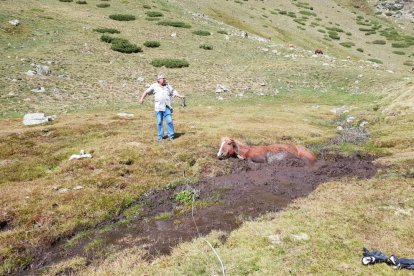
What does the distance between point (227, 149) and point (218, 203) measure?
4411 mm

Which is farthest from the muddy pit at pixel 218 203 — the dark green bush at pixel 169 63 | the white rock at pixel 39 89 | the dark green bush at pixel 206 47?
the dark green bush at pixel 206 47

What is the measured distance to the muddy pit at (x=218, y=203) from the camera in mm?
10039

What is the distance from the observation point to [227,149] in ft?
54.1

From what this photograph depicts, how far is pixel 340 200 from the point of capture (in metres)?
12.0

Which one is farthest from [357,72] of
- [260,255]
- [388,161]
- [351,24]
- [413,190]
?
[351,24]

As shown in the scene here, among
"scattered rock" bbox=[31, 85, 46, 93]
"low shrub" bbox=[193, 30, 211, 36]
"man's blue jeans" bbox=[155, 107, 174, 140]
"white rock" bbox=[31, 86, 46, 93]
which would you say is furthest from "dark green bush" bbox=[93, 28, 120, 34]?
"man's blue jeans" bbox=[155, 107, 174, 140]

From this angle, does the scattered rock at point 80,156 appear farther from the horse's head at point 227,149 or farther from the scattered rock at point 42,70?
the scattered rock at point 42,70

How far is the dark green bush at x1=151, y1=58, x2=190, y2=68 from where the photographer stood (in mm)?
37469

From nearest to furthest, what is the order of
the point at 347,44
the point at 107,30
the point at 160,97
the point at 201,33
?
the point at 160,97, the point at 107,30, the point at 201,33, the point at 347,44

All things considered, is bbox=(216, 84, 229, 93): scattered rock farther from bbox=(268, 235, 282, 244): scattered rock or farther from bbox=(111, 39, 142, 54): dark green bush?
bbox=(268, 235, 282, 244): scattered rock

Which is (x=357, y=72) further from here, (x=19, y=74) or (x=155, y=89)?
(x=19, y=74)

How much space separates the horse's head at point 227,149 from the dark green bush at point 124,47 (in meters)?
25.9

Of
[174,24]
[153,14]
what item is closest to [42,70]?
[174,24]

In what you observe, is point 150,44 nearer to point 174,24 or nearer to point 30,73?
point 174,24
